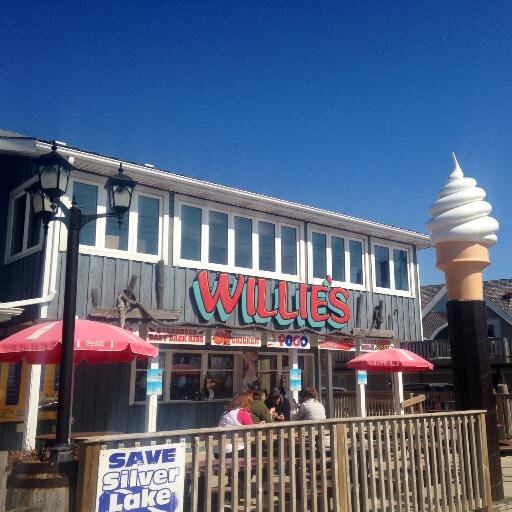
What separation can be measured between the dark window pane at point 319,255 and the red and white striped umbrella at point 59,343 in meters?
7.51

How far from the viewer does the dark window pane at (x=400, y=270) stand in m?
16.5

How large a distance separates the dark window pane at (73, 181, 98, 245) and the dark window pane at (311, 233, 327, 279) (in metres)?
5.84

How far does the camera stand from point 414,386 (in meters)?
26.0

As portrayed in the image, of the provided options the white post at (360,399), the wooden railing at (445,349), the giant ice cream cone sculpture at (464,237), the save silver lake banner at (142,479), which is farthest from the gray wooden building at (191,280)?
the wooden railing at (445,349)

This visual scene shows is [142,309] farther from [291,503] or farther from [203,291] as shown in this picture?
[291,503]

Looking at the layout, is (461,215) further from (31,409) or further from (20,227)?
(20,227)

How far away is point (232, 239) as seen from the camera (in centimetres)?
1319

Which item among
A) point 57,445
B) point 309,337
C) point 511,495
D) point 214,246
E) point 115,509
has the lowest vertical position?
point 511,495

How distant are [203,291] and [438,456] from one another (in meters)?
6.90

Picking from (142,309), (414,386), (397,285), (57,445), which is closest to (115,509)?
(57,445)

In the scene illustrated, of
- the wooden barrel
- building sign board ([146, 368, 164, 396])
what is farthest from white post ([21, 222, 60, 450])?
the wooden barrel

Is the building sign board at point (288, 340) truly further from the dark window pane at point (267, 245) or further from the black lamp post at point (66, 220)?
the black lamp post at point (66, 220)

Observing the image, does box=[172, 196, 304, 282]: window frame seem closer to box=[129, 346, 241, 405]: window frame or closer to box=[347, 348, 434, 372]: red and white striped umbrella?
box=[129, 346, 241, 405]: window frame

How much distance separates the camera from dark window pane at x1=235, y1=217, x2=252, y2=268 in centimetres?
1331
